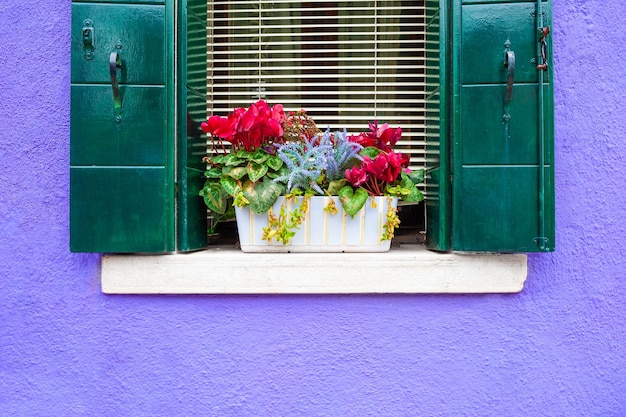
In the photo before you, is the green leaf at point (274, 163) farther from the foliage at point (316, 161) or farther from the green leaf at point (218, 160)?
the green leaf at point (218, 160)

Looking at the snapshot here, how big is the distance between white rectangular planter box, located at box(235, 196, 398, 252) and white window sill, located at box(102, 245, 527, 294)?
0.20 feet

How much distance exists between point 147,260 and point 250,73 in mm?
914

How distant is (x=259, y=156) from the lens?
2115mm

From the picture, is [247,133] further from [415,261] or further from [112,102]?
[415,261]

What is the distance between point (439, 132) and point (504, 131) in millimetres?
220

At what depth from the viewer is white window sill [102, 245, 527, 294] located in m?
A: 2.07

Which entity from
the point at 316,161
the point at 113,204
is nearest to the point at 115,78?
the point at 113,204

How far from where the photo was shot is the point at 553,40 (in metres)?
2.12

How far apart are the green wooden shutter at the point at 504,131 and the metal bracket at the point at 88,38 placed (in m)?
1.25

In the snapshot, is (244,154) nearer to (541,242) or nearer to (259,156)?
(259,156)

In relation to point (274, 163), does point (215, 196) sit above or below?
below

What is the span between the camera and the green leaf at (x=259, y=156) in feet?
6.90

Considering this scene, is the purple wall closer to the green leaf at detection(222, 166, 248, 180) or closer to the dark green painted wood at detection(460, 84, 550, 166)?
the dark green painted wood at detection(460, 84, 550, 166)

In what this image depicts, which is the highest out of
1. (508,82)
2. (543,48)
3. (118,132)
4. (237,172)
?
(543,48)
